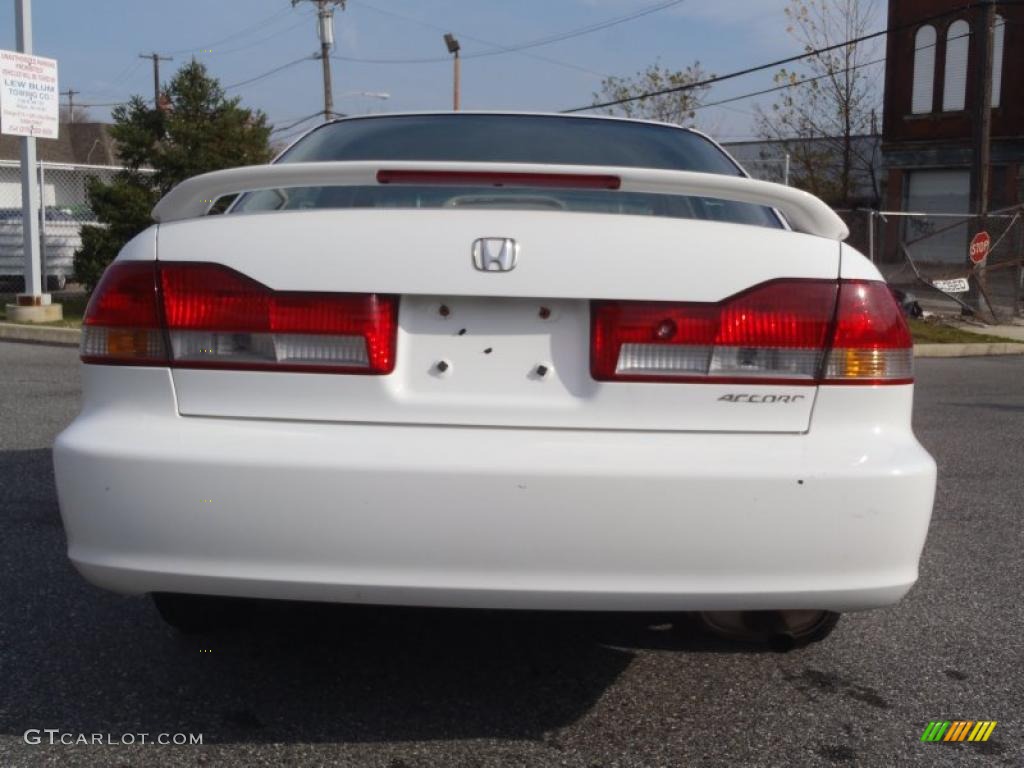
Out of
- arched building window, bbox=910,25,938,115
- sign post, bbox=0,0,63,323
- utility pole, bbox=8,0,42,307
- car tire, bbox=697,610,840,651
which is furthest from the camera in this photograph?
arched building window, bbox=910,25,938,115

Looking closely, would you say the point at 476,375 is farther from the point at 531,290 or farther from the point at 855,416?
the point at 855,416

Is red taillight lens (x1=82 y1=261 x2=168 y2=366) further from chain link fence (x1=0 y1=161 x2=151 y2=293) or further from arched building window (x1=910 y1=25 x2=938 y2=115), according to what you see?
arched building window (x1=910 y1=25 x2=938 y2=115)

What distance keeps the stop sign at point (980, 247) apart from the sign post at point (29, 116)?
13399mm

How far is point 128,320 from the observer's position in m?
2.42


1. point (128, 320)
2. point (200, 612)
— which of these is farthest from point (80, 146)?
point (128, 320)

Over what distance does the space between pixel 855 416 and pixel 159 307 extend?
152 cm

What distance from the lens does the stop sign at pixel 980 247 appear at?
1722 centimetres

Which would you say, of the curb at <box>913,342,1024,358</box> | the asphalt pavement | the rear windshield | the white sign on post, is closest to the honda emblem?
the rear windshield

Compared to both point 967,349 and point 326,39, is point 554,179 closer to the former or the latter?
point 967,349

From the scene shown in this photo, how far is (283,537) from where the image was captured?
89.8 inches

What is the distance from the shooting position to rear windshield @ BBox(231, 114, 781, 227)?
3.12m

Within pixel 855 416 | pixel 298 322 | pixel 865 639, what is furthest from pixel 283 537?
pixel 865 639

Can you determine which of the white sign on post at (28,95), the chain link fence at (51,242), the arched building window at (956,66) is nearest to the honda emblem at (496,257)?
the white sign on post at (28,95)

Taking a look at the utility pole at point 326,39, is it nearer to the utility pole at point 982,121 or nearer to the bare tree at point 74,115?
the utility pole at point 982,121
